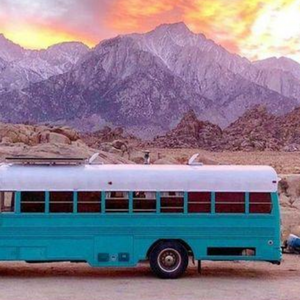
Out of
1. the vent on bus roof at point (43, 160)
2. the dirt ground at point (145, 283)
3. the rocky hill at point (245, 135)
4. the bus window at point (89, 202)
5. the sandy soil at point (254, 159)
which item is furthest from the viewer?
the rocky hill at point (245, 135)

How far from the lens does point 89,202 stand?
16.2 meters

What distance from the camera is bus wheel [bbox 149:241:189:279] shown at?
53.3ft

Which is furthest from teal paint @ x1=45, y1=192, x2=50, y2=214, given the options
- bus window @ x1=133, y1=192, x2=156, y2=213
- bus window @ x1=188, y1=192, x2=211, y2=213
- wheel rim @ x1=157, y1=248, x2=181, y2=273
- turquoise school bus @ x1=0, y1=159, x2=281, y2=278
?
bus window @ x1=188, y1=192, x2=211, y2=213

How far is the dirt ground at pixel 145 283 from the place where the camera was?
14.4 metres

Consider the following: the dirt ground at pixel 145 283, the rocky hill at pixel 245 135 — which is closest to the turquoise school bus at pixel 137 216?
the dirt ground at pixel 145 283

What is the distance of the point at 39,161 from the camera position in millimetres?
16812

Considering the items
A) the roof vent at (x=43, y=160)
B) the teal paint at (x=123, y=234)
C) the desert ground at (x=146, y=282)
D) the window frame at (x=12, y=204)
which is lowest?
the desert ground at (x=146, y=282)

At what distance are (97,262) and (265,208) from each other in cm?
401

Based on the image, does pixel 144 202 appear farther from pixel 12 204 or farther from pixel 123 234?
pixel 12 204

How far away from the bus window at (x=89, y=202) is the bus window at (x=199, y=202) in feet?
6.84

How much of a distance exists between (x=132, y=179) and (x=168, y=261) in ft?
6.67

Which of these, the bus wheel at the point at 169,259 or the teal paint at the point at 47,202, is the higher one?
the teal paint at the point at 47,202

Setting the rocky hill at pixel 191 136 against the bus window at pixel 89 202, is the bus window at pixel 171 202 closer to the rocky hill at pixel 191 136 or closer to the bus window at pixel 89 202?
the bus window at pixel 89 202

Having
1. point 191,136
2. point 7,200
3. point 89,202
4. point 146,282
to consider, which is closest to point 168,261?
point 146,282
